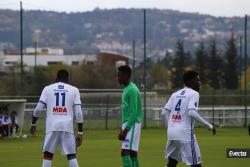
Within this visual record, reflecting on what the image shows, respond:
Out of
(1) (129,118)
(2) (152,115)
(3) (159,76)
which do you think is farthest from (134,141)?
(3) (159,76)

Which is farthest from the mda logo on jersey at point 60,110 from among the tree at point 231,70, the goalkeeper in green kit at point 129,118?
the tree at point 231,70

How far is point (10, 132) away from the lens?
1473 inches

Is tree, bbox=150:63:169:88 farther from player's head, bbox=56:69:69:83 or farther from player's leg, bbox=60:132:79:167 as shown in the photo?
player's leg, bbox=60:132:79:167

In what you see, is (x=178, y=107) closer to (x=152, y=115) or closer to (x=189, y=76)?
(x=189, y=76)

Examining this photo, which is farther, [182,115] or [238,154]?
[238,154]

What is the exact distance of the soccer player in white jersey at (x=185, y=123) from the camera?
1453cm

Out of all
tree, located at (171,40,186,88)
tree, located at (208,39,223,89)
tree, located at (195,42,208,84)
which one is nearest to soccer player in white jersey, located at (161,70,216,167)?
tree, located at (171,40,186,88)

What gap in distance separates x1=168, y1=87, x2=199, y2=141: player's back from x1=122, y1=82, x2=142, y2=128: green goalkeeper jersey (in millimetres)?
831

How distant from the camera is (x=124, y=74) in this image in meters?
15.5

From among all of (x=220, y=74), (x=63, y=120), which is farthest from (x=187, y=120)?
(x=220, y=74)

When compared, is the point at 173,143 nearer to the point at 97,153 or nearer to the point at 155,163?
the point at 155,163

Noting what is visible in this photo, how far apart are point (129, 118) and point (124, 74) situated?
860mm

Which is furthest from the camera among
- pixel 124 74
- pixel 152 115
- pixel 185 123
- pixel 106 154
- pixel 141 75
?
pixel 141 75

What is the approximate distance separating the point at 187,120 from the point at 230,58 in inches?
2759
